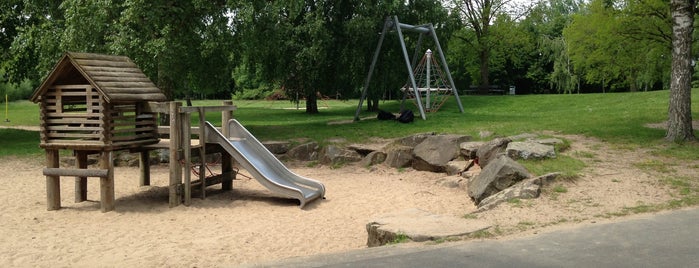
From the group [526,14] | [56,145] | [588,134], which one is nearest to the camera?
[56,145]

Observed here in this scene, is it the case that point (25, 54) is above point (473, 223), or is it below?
above

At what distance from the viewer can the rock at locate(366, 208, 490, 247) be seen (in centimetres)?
676

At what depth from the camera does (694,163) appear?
428 inches

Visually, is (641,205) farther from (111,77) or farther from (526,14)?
(526,14)

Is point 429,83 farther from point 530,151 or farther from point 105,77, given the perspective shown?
point 105,77

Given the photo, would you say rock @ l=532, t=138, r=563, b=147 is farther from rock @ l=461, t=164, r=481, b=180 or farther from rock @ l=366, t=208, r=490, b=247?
rock @ l=366, t=208, r=490, b=247

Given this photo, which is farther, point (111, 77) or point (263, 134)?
point (263, 134)

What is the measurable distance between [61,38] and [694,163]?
47.8 feet

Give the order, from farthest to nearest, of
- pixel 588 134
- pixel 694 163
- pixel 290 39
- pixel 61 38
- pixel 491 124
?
pixel 290 39, pixel 491 124, pixel 61 38, pixel 588 134, pixel 694 163

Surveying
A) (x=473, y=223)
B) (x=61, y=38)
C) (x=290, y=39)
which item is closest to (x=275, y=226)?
(x=473, y=223)

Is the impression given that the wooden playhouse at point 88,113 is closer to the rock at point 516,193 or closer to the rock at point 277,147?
the rock at point 277,147

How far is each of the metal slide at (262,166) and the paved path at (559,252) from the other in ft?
15.3

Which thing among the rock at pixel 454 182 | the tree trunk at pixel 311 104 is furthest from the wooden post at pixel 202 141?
the tree trunk at pixel 311 104

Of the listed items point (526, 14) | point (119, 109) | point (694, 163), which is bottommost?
point (694, 163)
